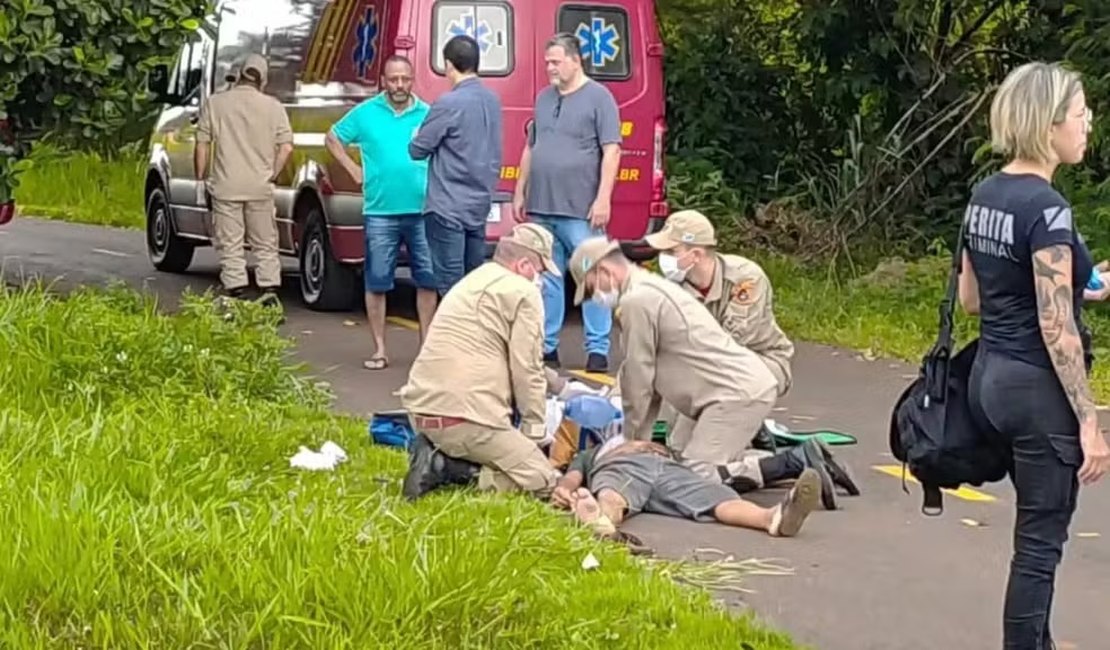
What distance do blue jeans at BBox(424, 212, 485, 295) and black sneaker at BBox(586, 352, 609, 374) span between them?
0.86 metres

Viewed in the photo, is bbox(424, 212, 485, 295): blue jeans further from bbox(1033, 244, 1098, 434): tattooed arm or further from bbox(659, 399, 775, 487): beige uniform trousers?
bbox(1033, 244, 1098, 434): tattooed arm

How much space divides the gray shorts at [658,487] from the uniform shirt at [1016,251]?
2.24 metres

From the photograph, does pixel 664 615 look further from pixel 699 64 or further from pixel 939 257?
pixel 699 64

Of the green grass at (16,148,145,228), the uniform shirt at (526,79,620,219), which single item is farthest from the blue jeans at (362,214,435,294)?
the green grass at (16,148,145,228)

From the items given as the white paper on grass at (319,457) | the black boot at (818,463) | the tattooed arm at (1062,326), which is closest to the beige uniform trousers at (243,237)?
the white paper on grass at (319,457)

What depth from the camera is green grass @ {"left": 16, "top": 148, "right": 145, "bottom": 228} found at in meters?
22.3

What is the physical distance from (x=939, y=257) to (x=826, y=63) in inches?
112

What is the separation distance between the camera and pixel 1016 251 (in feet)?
16.8

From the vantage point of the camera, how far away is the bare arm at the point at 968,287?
17.7 ft

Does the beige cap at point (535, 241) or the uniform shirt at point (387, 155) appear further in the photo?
the uniform shirt at point (387, 155)

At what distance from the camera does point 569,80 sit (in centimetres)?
1100

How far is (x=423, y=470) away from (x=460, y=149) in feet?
12.1

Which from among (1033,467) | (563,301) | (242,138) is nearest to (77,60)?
(242,138)

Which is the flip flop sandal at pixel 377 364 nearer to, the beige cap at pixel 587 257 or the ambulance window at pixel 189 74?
the beige cap at pixel 587 257
